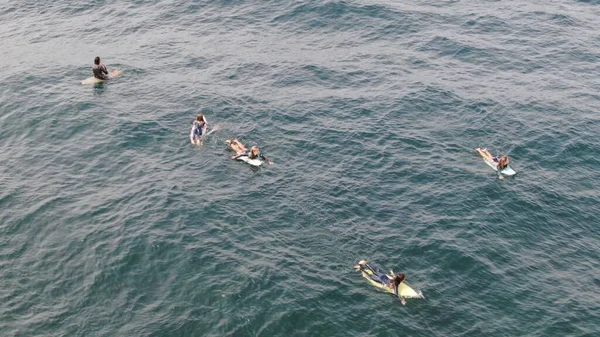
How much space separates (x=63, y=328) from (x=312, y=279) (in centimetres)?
1520

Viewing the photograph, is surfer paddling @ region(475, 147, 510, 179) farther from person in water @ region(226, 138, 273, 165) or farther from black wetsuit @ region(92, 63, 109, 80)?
black wetsuit @ region(92, 63, 109, 80)

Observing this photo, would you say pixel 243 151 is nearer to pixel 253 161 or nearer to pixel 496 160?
pixel 253 161

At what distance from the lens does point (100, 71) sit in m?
57.0

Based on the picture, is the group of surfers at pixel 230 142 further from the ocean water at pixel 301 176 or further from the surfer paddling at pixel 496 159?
the surfer paddling at pixel 496 159

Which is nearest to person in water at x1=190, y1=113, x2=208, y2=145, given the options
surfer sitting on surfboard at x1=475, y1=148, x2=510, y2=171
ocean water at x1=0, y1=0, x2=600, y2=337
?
ocean water at x1=0, y1=0, x2=600, y2=337

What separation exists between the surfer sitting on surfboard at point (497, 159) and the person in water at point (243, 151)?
18.5m

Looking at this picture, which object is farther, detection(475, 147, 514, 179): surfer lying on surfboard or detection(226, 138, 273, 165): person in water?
detection(226, 138, 273, 165): person in water

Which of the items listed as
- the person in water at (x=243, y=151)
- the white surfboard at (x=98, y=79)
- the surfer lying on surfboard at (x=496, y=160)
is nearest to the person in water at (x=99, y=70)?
the white surfboard at (x=98, y=79)

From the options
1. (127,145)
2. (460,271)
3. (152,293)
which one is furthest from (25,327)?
(460,271)

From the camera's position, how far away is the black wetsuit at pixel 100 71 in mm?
56625

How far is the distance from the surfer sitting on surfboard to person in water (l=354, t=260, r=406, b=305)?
1613cm

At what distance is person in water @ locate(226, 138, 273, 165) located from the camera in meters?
44.8

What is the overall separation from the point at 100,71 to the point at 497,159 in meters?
41.0

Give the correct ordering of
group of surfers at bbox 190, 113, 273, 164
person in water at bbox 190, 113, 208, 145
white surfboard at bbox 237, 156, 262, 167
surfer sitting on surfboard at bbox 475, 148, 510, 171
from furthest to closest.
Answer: person in water at bbox 190, 113, 208, 145 < group of surfers at bbox 190, 113, 273, 164 < white surfboard at bbox 237, 156, 262, 167 < surfer sitting on surfboard at bbox 475, 148, 510, 171
